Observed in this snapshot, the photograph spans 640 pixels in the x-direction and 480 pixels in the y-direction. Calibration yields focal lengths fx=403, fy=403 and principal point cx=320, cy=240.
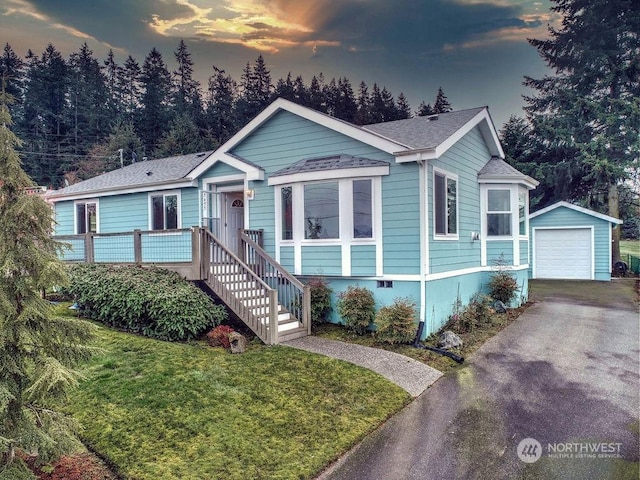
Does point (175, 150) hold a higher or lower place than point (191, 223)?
higher

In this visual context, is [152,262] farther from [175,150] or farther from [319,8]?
[175,150]

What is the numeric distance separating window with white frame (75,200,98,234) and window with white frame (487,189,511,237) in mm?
13426

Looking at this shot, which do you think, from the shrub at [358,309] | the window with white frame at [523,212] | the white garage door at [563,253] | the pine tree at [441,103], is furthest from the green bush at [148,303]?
the pine tree at [441,103]

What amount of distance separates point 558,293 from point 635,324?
483cm

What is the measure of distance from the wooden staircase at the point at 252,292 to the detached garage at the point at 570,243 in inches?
555

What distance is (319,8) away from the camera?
15016 millimetres

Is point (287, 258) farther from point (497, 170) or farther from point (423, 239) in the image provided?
point (497, 170)

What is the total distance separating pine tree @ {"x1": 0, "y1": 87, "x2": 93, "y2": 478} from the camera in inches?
122

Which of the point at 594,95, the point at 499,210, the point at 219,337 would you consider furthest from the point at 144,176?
the point at 594,95

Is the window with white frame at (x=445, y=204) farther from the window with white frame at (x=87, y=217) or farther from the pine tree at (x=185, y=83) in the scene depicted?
the pine tree at (x=185, y=83)

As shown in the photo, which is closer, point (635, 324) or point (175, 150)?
point (635, 324)

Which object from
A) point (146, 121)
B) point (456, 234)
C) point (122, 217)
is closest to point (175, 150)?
point (146, 121)

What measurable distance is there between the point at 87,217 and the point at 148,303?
8.81 metres

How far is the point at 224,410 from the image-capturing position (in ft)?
16.4
